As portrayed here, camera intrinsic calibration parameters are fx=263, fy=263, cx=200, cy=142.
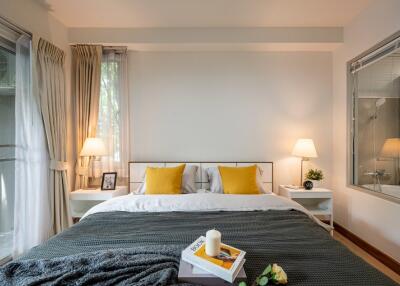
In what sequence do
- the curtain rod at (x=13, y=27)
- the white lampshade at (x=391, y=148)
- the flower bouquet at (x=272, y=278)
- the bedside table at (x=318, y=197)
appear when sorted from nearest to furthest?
the flower bouquet at (x=272, y=278) < the curtain rod at (x=13, y=27) < the white lampshade at (x=391, y=148) < the bedside table at (x=318, y=197)

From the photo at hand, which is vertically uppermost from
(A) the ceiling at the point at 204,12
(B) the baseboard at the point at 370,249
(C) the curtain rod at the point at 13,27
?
(A) the ceiling at the point at 204,12

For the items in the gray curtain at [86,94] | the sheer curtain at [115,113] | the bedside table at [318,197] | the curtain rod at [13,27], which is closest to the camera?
the curtain rod at [13,27]

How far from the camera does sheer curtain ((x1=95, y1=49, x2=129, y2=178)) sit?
138 inches

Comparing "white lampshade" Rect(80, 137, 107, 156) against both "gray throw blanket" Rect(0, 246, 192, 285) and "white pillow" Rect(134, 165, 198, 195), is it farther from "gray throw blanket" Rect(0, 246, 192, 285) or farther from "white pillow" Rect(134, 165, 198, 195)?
"gray throw blanket" Rect(0, 246, 192, 285)

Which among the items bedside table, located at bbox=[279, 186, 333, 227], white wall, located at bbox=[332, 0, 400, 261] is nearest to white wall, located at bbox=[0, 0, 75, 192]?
bedside table, located at bbox=[279, 186, 333, 227]

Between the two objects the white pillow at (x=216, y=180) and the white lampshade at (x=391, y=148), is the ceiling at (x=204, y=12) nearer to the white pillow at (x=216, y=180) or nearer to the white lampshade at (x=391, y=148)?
the white lampshade at (x=391, y=148)

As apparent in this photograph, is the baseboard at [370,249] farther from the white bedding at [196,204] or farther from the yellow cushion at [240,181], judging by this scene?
the yellow cushion at [240,181]

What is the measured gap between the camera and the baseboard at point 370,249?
246 centimetres

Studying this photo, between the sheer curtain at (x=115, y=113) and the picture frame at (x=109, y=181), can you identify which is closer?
the picture frame at (x=109, y=181)

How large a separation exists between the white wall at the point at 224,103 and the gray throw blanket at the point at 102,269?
226 cm

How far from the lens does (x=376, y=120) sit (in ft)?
9.52

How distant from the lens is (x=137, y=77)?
3.55 m

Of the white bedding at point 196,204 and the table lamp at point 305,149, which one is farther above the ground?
the table lamp at point 305,149

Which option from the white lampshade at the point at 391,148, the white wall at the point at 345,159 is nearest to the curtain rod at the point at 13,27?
the white wall at the point at 345,159
